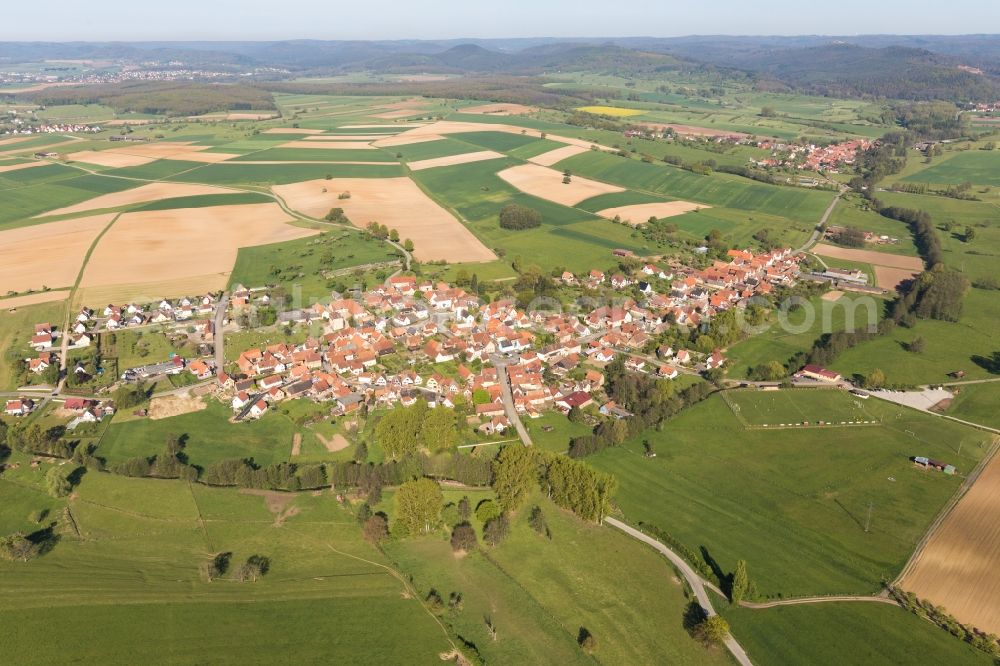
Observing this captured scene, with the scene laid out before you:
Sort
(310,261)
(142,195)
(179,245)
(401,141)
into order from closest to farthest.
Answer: (310,261) → (179,245) → (142,195) → (401,141)

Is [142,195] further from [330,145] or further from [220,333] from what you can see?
[220,333]

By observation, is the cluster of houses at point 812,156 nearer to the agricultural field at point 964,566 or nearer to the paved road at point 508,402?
the paved road at point 508,402

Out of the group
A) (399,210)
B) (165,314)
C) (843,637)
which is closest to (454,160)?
(399,210)

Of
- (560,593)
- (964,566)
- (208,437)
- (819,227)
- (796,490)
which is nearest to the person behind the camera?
(560,593)

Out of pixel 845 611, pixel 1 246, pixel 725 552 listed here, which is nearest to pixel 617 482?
pixel 725 552

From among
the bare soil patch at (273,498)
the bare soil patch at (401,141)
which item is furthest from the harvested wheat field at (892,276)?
the bare soil patch at (401,141)

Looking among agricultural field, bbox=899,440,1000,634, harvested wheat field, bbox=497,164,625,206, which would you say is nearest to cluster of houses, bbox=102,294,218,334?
agricultural field, bbox=899,440,1000,634
